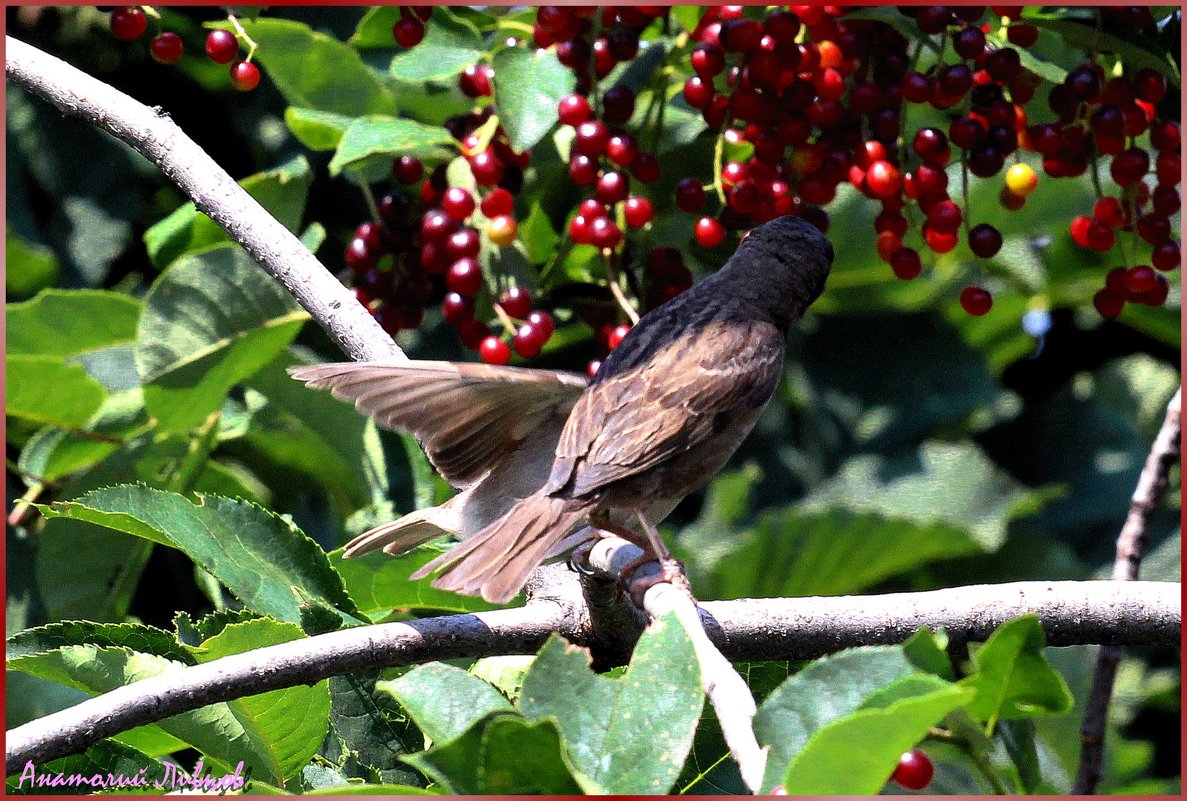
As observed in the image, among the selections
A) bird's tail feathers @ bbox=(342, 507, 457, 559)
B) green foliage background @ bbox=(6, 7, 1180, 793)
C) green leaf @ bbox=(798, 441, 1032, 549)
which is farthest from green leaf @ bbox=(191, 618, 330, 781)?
green leaf @ bbox=(798, 441, 1032, 549)

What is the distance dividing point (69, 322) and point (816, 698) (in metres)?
2.26

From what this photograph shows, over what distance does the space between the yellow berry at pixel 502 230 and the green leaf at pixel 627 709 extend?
55.4 inches

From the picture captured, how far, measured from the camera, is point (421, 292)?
287cm

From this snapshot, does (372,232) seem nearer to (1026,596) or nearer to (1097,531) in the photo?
(1026,596)

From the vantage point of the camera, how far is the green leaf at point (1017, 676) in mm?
1344

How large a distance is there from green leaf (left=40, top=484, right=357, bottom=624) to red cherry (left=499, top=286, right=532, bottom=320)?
840 mm

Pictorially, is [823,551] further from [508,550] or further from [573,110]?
[508,550]

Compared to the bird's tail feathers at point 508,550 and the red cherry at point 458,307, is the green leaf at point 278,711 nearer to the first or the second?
the bird's tail feathers at point 508,550

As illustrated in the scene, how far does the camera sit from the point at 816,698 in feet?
4.39

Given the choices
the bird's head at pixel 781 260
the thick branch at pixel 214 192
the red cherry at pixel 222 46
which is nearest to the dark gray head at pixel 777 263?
the bird's head at pixel 781 260

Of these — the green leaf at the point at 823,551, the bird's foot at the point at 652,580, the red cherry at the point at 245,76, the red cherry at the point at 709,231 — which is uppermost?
the red cherry at the point at 245,76

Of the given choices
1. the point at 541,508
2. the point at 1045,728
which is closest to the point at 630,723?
the point at 541,508

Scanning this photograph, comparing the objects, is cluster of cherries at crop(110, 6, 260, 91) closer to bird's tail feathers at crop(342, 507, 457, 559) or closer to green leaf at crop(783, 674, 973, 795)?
bird's tail feathers at crop(342, 507, 457, 559)

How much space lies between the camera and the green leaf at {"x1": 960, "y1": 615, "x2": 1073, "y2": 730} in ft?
4.41
